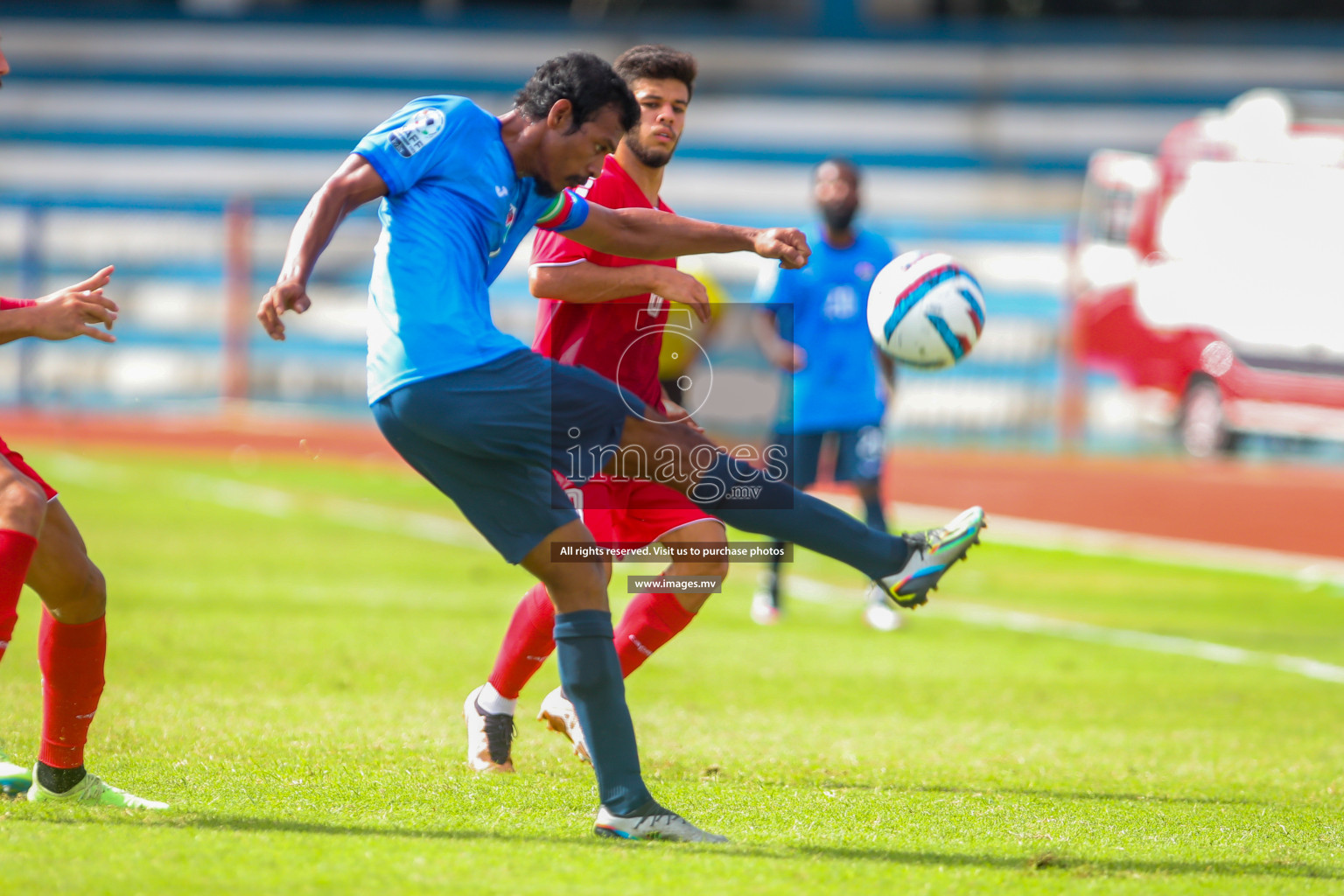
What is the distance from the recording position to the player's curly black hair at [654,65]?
515 cm

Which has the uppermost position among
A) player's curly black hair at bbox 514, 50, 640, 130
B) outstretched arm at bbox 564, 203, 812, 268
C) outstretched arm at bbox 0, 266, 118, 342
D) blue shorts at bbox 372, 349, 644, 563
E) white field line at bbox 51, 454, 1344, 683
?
player's curly black hair at bbox 514, 50, 640, 130

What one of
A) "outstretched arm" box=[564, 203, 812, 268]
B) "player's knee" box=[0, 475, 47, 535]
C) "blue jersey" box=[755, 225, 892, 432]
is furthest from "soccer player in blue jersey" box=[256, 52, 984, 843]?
"blue jersey" box=[755, 225, 892, 432]

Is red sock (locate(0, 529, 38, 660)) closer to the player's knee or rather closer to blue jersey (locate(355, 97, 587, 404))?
the player's knee

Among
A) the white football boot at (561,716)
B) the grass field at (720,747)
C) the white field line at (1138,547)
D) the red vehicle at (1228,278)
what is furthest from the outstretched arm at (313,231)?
the red vehicle at (1228,278)

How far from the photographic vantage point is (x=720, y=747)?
5.39 meters

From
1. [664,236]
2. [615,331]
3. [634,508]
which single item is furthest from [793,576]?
[664,236]

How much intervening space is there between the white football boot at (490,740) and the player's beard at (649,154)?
1834 millimetres

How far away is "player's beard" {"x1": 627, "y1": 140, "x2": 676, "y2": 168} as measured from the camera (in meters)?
5.07

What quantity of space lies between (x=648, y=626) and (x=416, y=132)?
76.3 inches

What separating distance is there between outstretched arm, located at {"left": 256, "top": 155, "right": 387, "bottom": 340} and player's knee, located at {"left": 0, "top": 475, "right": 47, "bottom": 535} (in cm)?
77

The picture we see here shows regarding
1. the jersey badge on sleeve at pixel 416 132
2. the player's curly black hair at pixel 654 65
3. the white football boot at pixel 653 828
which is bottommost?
the white football boot at pixel 653 828

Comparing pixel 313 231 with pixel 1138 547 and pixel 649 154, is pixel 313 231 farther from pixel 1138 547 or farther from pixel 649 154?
pixel 1138 547

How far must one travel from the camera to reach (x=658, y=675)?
701 centimetres

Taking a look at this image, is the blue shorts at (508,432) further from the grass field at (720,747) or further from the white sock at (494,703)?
the white sock at (494,703)
